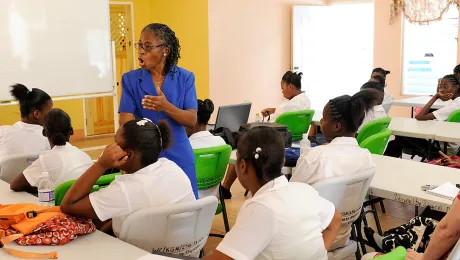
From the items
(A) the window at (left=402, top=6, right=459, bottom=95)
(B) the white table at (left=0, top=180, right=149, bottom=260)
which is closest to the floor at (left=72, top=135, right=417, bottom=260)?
(B) the white table at (left=0, top=180, right=149, bottom=260)

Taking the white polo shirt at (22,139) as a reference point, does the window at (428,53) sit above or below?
above

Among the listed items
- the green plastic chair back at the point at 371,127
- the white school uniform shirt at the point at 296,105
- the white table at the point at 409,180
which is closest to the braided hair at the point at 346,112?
the white table at the point at 409,180

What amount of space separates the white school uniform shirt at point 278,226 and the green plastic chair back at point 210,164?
1.49 m

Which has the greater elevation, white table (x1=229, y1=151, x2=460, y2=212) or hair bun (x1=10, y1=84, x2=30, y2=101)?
hair bun (x1=10, y1=84, x2=30, y2=101)

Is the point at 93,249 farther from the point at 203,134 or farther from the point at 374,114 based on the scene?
the point at 374,114

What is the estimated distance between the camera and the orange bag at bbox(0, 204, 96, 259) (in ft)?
6.52

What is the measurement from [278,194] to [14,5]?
16.5ft

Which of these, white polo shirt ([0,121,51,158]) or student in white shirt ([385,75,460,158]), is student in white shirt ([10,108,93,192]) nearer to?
white polo shirt ([0,121,51,158])

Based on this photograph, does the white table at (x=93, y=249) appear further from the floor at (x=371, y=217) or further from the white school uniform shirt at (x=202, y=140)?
the floor at (x=371, y=217)

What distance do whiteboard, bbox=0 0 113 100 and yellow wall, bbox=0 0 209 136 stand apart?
1.91 meters

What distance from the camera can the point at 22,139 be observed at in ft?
12.1

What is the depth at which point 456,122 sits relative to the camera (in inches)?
197

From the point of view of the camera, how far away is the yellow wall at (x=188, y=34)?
823 cm

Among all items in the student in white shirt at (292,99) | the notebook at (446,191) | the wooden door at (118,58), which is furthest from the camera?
the wooden door at (118,58)
